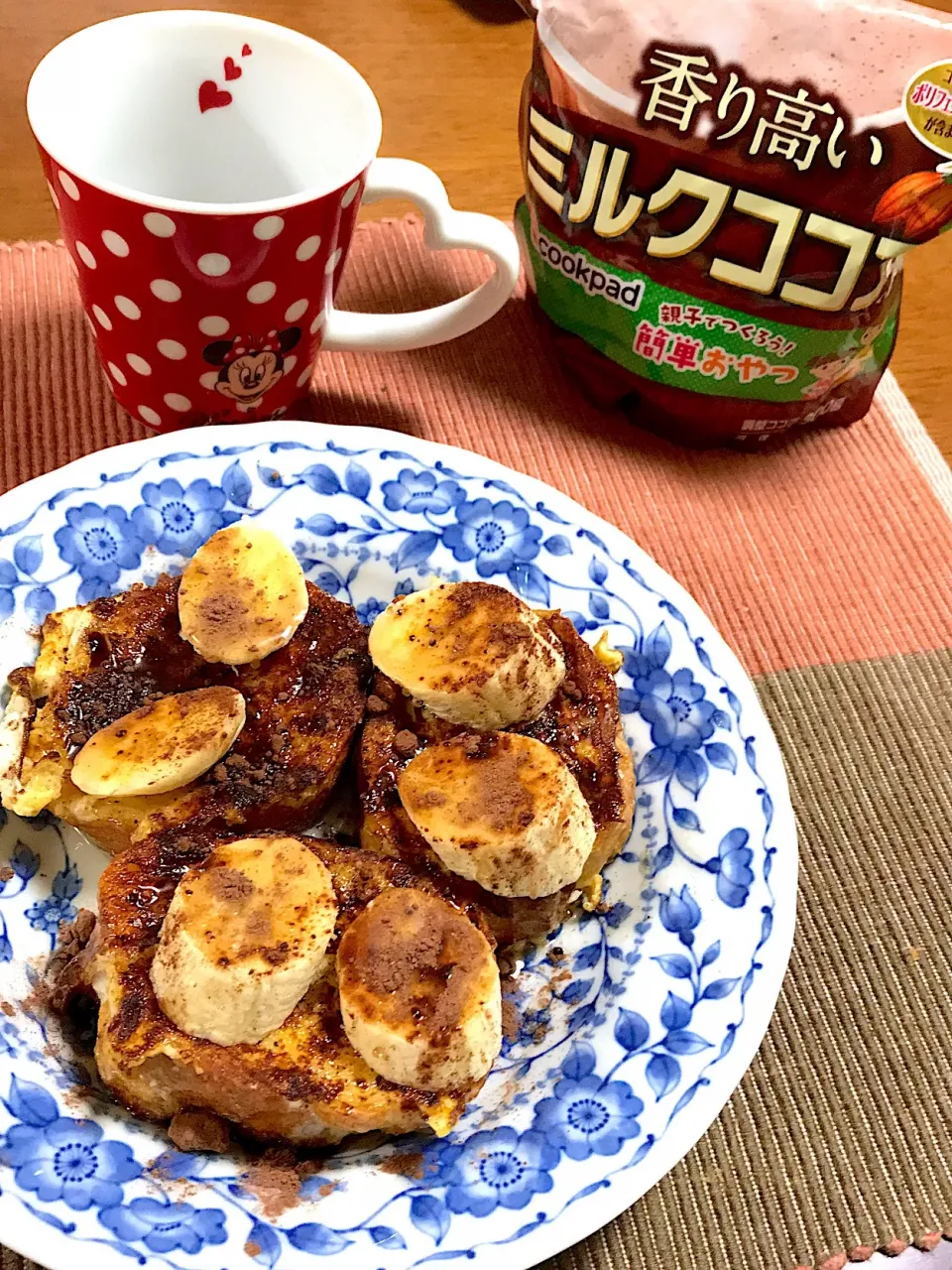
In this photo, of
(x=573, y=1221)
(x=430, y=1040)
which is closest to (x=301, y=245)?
(x=430, y=1040)

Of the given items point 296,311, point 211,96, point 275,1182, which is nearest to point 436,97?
point 211,96

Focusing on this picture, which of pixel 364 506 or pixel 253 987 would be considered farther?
pixel 364 506

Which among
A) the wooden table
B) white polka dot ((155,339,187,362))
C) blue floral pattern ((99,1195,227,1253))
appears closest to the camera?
blue floral pattern ((99,1195,227,1253))

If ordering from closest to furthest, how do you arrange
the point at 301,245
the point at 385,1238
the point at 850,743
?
the point at 385,1238, the point at 301,245, the point at 850,743

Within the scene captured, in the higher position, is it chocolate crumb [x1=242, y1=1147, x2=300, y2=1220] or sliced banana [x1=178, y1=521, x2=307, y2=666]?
sliced banana [x1=178, y1=521, x2=307, y2=666]

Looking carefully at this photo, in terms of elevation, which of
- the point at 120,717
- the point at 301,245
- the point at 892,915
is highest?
the point at 301,245

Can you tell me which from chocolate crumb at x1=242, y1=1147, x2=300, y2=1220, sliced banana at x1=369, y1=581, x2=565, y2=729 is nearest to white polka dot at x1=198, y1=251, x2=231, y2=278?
sliced banana at x1=369, y1=581, x2=565, y2=729

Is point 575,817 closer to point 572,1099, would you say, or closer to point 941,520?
point 572,1099

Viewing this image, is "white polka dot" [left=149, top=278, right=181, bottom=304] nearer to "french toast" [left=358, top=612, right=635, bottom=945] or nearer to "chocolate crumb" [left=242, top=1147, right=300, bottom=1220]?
"french toast" [left=358, top=612, right=635, bottom=945]
